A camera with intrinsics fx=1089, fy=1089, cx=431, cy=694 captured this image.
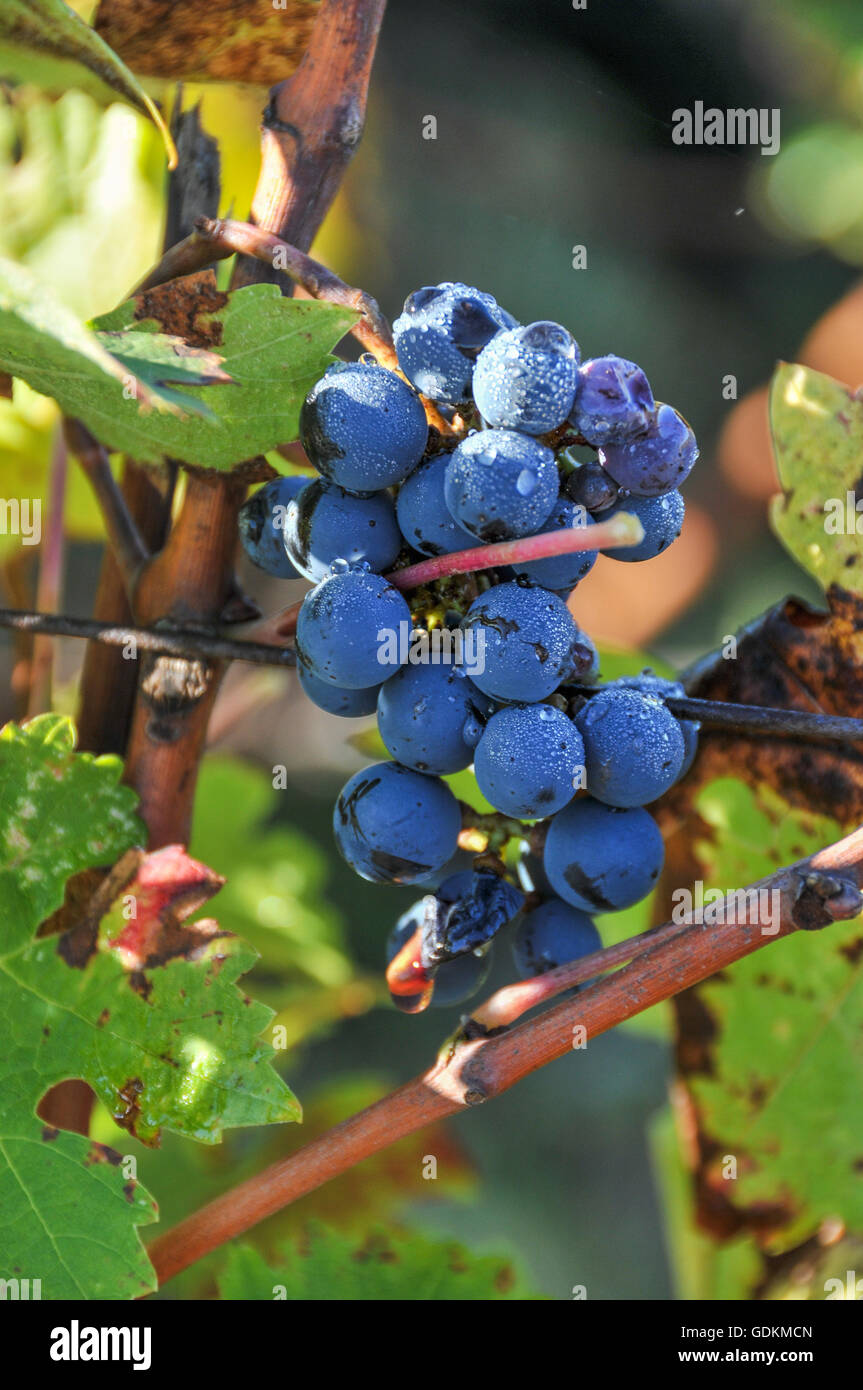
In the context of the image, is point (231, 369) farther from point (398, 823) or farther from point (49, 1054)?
point (49, 1054)

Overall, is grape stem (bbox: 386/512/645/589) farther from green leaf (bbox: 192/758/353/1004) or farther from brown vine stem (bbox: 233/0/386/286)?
green leaf (bbox: 192/758/353/1004)

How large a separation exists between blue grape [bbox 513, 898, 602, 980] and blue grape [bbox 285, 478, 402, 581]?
0.62ft

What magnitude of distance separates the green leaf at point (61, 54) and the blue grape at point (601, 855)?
1.15 feet

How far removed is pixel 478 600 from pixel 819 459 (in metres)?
0.28

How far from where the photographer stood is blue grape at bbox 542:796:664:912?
1.54 ft

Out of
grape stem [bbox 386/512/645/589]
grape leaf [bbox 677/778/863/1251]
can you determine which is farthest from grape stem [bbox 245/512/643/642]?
grape leaf [bbox 677/778/863/1251]

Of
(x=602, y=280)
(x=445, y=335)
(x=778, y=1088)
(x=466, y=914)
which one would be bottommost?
(x=778, y=1088)

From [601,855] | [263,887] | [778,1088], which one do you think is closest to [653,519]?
[601,855]

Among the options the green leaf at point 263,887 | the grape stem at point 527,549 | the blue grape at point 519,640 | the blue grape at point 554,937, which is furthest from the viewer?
the green leaf at point 263,887

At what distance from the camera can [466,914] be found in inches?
18.7

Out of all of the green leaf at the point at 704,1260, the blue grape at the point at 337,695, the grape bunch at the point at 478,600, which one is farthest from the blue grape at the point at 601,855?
the green leaf at the point at 704,1260

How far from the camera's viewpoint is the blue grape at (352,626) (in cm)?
41

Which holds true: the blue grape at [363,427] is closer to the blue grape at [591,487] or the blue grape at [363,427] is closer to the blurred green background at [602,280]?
the blue grape at [591,487]
